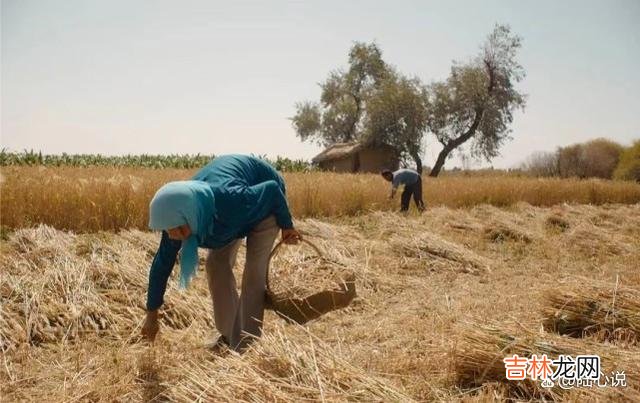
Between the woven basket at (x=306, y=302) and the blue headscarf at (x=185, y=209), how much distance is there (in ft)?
2.02

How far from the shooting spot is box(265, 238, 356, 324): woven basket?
2.85 meters

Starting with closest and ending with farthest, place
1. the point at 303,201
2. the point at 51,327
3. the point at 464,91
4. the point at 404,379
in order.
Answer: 1. the point at 404,379
2. the point at 51,327
3. the point at 303,201
4. the point at 464,91

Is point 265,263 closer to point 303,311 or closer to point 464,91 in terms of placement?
point 303,311

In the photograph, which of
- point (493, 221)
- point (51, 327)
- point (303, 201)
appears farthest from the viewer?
point (303, 201)

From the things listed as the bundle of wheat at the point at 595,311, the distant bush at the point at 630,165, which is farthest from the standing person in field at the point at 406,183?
the distant bush at the point at 630,165

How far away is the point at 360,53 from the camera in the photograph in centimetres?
3400

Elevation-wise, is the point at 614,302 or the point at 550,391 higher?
the point at 614,302

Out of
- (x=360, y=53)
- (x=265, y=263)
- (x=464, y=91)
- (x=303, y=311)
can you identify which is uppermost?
(x=360, y=53)

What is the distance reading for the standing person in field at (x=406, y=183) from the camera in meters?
9.21

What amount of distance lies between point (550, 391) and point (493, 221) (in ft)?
19.7

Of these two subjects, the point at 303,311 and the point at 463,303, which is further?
the point at 463,303

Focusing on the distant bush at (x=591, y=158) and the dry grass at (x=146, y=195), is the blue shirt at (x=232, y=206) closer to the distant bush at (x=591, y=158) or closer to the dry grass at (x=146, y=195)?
the dry grass at (x=146, y=195)

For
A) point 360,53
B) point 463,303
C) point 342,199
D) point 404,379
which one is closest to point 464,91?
point 360,53

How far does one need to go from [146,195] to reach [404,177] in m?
4.99
